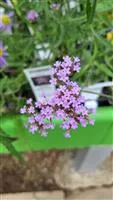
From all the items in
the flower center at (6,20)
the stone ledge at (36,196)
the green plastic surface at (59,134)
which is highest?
the flower center at (6,20)

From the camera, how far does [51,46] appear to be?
0.90 meters

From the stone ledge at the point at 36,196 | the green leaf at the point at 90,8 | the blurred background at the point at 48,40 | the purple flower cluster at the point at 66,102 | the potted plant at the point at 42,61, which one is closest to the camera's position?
the purple flower cluster at the point at 66,102

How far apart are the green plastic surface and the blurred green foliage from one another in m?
0.04

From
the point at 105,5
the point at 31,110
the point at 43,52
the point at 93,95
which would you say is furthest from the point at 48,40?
the point at 31,110

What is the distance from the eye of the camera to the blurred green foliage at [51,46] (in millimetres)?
823

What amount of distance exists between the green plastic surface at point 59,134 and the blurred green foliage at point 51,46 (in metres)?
0.04

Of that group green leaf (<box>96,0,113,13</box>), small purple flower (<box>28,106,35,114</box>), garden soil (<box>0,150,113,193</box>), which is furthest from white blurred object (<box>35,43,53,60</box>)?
garden soil (<box>0,150,113,193</box>)

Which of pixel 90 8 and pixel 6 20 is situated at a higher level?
pixel 6 20

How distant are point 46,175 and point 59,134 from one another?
62 cm

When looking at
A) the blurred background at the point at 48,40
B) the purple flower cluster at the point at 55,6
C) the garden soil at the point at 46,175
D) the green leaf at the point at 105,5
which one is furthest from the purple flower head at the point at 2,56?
the garden soil at the point at 46,175

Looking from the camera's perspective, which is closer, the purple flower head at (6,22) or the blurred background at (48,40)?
the blurred background at (48,40)

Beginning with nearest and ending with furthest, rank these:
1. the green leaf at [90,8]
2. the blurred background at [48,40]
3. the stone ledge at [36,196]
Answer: the green leaf at [90,8] → the blurred background at [48,40] → the stone ledge at [36,196]

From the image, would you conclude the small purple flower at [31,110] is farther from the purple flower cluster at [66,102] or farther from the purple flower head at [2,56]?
the purple flower head at [2,56]

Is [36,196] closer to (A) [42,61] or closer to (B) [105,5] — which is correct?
(A) [42,61]
